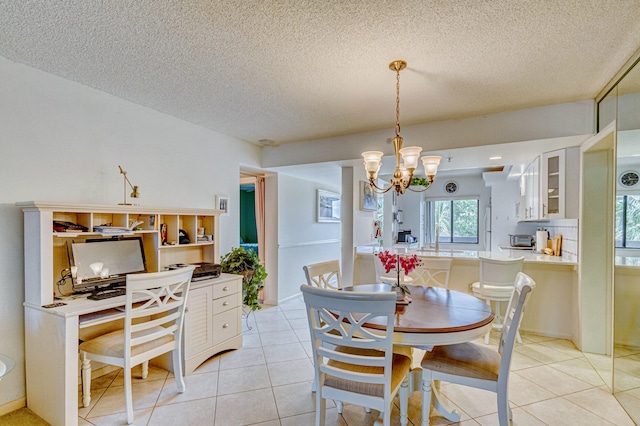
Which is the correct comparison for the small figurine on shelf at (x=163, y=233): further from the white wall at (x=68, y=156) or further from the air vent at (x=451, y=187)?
the air vent at (x=451, y=187)

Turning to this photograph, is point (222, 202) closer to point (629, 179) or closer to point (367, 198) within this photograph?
point (367, 198)

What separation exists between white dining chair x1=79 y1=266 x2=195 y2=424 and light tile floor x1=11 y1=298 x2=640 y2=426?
0.57ft

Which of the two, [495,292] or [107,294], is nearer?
[107,294]

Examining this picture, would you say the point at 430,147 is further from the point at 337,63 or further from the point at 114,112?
the point at 114,112

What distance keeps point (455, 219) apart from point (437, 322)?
7513 millimetres

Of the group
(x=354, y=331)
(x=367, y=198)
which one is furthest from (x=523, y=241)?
(x=354, y=331)

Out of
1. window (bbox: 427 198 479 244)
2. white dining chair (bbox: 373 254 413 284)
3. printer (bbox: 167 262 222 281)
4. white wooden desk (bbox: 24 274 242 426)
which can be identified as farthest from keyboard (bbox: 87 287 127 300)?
window (bbox: 427 198 479 244)

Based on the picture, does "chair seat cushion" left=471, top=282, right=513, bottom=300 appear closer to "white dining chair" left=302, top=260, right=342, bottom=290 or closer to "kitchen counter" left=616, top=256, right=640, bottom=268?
"kitchen counter" left=616, top=256, right=640, bottom=268

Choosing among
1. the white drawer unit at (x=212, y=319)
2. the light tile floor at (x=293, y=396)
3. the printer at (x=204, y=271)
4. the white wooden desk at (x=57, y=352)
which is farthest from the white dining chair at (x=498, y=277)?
the white wooden desk at (x=57, y=352)

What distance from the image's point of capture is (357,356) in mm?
1692

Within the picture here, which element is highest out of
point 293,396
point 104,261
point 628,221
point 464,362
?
point 628,221

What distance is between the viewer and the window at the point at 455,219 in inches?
331

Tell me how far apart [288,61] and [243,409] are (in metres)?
2.49

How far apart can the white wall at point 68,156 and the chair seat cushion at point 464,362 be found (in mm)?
2874
